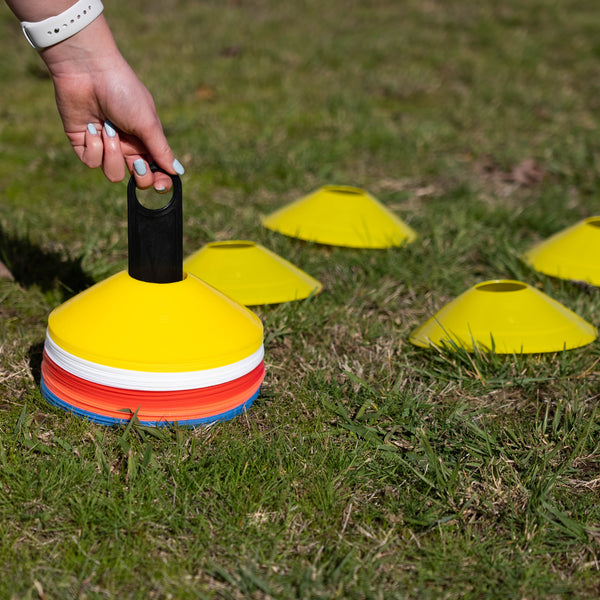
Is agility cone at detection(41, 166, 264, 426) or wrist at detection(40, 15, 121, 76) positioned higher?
wrist at detection(40, 15, 121, 76)

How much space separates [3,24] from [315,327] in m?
7.07

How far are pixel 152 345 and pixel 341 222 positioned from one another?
1915 mm

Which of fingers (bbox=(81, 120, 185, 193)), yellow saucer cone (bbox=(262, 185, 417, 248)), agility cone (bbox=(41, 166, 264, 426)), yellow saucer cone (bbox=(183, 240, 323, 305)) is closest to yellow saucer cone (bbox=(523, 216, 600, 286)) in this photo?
yellow saucer cone (bbox=(262, 185, 417, 248))

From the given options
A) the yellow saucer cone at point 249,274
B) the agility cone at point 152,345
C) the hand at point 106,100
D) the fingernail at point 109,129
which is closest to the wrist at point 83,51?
the hand at point 106,100

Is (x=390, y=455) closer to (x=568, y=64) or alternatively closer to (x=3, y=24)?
(x=568, y=64)

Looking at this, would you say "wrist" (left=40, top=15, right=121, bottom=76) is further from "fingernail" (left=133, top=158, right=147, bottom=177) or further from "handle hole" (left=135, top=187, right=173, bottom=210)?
"handle hole" (left=135, top=187, right=173, bottom=210)

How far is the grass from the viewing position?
1.78 metres

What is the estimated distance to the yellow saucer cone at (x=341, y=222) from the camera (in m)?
3.77

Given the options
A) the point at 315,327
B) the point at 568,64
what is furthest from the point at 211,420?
the point at 568,64

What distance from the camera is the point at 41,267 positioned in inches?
130

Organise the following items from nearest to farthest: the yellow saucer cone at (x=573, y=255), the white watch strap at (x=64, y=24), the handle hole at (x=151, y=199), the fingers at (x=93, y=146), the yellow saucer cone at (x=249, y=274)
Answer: the white watch strap at (x=64, y=24) → the fingers at (x=93, y=146) → the yellow saucer cone at (x=249, y=274) → the yellow saucer cone at (x=573, y=255) → the handle hole at (x=151, y=199)

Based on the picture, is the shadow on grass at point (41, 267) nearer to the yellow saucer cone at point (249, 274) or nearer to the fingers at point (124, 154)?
the yellow saucer cone at point (249, 274)

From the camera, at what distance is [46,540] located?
5.87 ft

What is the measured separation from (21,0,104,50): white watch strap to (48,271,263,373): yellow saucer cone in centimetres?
72
